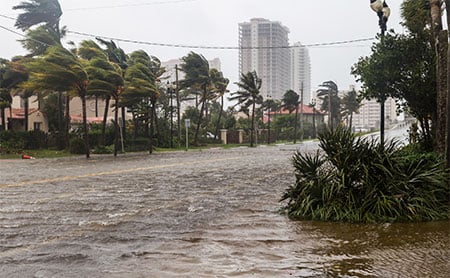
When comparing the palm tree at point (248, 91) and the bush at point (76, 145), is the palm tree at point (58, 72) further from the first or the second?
the palm tree at point (248, 91)

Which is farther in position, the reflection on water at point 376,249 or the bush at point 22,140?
the bush at point 22,140

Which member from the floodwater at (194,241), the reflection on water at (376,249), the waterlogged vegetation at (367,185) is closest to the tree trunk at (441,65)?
the waterlogged vegetation at (367,185)

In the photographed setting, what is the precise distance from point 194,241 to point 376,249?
2.34m

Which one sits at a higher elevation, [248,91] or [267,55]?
[267,55]

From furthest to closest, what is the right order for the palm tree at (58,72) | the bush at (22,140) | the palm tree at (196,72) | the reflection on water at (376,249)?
the palm tree at (196,72)
the bush at (22,140)
the palm tree at (58,72)
the reflection on water at (376,249)

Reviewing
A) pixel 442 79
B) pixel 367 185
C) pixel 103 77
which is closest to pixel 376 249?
pixel 367 185

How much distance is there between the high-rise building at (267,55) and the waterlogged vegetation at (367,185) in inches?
2239

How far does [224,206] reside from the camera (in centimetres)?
924

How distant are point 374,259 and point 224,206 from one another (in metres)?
4.36

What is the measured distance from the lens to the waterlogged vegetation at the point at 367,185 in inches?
297

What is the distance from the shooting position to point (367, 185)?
771 cm

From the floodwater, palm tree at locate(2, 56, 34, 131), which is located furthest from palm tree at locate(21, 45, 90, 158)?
the floodwater

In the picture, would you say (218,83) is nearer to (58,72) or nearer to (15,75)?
(15,75)

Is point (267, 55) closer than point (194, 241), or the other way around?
point (194, 241)
